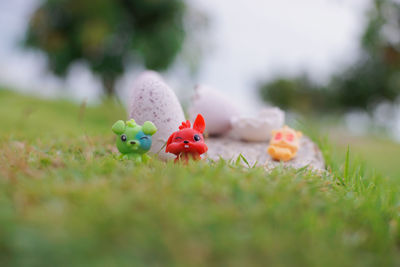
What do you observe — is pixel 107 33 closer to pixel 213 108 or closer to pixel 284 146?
pixel 213 108

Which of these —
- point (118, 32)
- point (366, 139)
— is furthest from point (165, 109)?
point (118, 32)

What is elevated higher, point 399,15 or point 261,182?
point 399,15

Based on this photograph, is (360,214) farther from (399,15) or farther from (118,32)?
(399,15)

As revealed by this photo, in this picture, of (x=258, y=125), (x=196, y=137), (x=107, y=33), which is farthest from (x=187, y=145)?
(x=107, y=33)

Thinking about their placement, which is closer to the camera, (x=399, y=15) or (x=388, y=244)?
(x=388, y=244)

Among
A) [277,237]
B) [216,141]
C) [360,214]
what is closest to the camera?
[277,237]

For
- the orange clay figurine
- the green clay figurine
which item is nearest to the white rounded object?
the orange clay figurine

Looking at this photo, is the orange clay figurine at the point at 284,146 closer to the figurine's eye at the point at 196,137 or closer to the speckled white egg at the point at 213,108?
the speckled white egg at the point at 213,108

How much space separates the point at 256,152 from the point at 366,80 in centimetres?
1933

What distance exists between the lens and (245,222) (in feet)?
5.02

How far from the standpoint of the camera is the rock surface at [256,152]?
10.4ft

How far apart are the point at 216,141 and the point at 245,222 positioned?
7.83 ft

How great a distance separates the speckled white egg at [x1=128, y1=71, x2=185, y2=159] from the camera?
9.41ft

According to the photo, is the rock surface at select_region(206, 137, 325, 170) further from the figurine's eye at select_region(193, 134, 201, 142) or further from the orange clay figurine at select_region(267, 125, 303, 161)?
the figurine's eye at select_region(193, 134, 201, 142)
